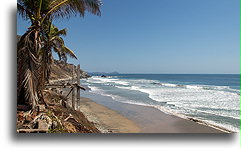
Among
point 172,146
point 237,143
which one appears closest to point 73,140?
point 172,146

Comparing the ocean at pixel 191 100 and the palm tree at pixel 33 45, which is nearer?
the palm tree at pixel 33 45

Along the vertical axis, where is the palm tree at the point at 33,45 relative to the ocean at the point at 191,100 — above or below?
above

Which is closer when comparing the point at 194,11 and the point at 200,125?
the point at 194,11

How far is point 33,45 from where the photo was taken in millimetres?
2803

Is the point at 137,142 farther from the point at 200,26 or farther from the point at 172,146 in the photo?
the point at 200,26

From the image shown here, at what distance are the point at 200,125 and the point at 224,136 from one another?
2547 millimetres

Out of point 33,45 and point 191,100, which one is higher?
point 33,45

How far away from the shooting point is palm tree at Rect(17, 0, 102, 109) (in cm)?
270

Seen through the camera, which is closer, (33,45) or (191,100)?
(33,45)

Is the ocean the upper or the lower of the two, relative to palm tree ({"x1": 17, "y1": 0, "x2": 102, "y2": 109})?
lower

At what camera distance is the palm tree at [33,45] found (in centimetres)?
270

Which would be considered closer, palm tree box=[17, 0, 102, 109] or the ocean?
palm tree box=[17, 0, 102, 109]

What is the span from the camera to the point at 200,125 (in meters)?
4.81
